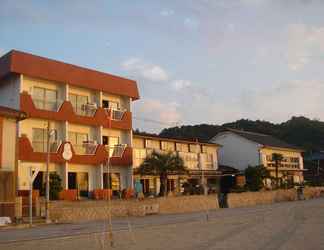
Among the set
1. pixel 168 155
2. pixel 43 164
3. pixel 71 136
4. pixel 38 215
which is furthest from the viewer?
pixel 168 155

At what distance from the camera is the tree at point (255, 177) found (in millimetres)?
54947

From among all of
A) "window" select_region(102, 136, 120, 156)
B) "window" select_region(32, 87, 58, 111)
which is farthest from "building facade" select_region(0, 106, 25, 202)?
"window" select_region(102, 136, 120, 156)

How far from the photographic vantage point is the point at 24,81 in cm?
3544

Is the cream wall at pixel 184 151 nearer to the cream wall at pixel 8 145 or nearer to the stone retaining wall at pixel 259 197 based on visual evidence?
the stone retaining wall at pixel 259 197

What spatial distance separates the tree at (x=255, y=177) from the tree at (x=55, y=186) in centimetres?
2696

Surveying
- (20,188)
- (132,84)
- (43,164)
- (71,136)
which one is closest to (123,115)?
(132,84)

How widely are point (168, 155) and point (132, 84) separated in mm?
7718

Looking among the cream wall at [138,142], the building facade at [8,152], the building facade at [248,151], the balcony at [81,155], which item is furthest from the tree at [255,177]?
the building facade at [8,152]

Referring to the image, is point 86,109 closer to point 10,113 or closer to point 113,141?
point 113,141

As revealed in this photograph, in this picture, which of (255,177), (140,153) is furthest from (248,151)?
(140,153)

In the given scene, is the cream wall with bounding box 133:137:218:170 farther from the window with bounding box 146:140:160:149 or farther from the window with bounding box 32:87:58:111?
the window with bounding box 32:87:58:111

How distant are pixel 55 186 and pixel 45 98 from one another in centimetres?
743

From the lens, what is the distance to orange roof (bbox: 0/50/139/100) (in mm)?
34438

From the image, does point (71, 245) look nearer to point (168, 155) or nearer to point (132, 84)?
point (168, 155)
